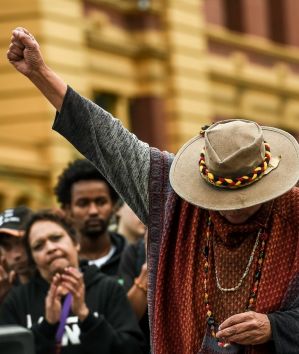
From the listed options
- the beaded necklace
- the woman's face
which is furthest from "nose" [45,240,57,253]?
the beaded necklace

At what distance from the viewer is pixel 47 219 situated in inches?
304

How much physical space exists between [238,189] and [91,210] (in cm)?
348

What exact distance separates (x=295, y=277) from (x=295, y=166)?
1.21 ft

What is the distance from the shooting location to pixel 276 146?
16.8ft

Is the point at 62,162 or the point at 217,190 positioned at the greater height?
the point at 62,162

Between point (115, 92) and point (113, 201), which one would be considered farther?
point (115, 92)

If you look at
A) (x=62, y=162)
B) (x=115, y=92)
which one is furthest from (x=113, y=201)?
(x=115, y=92)

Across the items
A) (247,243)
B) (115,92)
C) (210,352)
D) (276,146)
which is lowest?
(210,352)

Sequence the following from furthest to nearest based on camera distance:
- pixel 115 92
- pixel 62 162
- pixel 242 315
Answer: pixel 115 92
pixel 62 162
pixel 242 315

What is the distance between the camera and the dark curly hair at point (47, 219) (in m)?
7.63

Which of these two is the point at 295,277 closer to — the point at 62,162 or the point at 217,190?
the point at 217,190

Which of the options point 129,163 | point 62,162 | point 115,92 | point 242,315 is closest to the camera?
point 242,315

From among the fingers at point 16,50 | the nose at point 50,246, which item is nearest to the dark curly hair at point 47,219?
the nose at point 50,246

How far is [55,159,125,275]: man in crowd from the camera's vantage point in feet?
27.2
